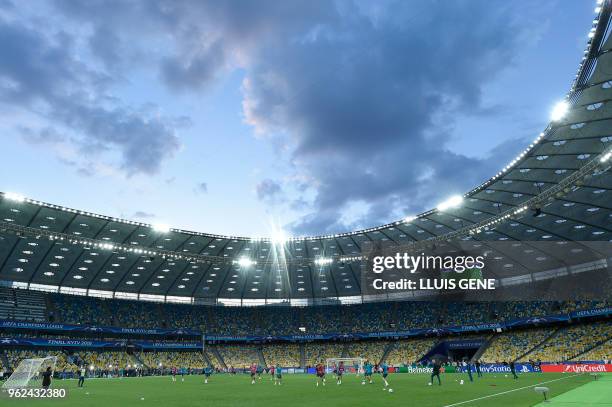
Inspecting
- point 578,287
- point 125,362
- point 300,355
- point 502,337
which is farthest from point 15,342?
point 578,287

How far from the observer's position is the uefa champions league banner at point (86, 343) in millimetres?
62997

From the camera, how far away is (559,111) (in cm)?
3152

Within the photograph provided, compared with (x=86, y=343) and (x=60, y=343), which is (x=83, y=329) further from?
(x=60, y=343)

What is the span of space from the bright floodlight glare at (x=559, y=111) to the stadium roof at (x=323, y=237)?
0.08 meters

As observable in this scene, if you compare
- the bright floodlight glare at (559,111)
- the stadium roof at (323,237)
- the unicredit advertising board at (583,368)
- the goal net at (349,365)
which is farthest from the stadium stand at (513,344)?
the bright floodlight glare at (559,111)

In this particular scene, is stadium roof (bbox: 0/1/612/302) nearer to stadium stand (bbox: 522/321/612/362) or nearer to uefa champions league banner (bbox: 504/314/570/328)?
uefa champions league banner (bbox: 504/314/570/328)

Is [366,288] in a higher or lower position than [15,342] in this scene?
higher

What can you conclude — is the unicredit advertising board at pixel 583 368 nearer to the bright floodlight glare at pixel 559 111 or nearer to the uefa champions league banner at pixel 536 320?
the uefa champions league banner at pixel 536 320

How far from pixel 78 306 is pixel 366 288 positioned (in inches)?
1921

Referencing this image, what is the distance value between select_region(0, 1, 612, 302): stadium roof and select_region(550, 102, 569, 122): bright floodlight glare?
0.26 ft

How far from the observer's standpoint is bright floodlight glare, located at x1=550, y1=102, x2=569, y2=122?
102 feet

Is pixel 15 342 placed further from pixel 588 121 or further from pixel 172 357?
pixel 588 121

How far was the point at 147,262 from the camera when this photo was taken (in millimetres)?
67625
